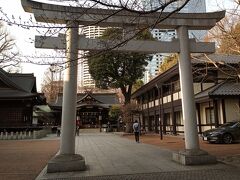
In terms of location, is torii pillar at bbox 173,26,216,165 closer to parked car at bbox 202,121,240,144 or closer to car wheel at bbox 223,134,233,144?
parked car at bbox 202,121,240,144

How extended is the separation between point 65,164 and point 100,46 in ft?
14.0

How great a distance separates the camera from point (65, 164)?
986 centimetres

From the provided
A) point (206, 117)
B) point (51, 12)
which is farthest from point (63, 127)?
point (206, 117)

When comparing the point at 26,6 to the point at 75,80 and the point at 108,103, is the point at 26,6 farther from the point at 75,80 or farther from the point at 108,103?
the point at 108,103

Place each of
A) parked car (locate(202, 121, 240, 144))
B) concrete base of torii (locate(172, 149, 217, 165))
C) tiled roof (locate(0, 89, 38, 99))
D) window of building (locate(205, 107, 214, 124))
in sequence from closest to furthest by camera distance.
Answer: concrete base of torii (locate(172, 149, 217, 165)) → parked car (locate(202, 121, 240, 144)) → window of building (locate(205, 107, 214, 124)) → tiled roof (locate(0, 89, 38, 99))

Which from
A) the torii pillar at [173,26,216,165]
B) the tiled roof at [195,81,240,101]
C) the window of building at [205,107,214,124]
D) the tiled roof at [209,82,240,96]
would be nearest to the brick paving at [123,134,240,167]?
the torii pillar at [173,26,216,165]

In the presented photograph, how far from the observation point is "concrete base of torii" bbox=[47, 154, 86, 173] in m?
9.84

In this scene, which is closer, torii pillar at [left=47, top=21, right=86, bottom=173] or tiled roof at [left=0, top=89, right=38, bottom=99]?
torii pillar at [left=47, top=21, right=86, bottom=173]

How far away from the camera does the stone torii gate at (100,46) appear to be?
9867mm

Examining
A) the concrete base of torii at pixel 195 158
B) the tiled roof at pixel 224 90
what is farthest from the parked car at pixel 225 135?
the concrete base of torii at pixel 195 158

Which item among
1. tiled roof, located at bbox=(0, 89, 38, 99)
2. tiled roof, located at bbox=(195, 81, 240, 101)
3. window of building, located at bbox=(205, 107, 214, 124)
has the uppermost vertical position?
tiled roof, located at bbox=(0, 89, 38, 99)

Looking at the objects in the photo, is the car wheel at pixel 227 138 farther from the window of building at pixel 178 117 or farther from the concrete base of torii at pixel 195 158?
the window of building at pixel 178 117

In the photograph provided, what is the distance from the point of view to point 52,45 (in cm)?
1012

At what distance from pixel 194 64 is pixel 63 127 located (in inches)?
651
